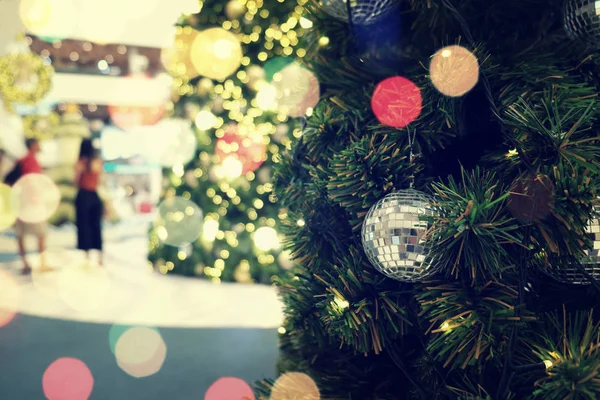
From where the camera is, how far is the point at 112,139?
1524 centimetres

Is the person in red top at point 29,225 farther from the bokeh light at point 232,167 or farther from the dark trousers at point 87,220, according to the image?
the bokeh light at point 232,167

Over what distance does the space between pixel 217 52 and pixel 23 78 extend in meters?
6.29

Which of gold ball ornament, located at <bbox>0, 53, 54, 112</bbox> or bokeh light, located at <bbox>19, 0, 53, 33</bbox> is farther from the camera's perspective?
gold ball ornament, located at <bbox>0, 53, 54, 112</bbox>

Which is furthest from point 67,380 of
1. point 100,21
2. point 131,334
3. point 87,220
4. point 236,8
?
point 100,21

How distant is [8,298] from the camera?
3.96 metres

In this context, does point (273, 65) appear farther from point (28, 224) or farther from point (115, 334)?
point (28, 224)

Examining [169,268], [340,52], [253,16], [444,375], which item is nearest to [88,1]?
[253,16]

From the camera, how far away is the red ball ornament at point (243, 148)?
165 inches

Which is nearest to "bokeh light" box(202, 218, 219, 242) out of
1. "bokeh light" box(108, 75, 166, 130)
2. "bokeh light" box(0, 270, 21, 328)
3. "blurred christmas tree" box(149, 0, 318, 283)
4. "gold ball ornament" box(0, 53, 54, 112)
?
"blurred christmas tree" box(149, 0, 318, 283)

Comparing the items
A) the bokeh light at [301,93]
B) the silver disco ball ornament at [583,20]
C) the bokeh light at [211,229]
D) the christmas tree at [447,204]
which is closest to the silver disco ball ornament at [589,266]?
the christmas tree at [447,204]

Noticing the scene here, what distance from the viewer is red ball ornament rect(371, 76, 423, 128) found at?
990 mm

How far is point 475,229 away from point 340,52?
66 centimetres

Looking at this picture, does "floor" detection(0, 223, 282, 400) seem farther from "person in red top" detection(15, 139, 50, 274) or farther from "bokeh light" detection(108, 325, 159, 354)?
"person in red top" detection(15, 139, 50, 274)

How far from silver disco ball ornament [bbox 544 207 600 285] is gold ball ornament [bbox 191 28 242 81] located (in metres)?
3.77
